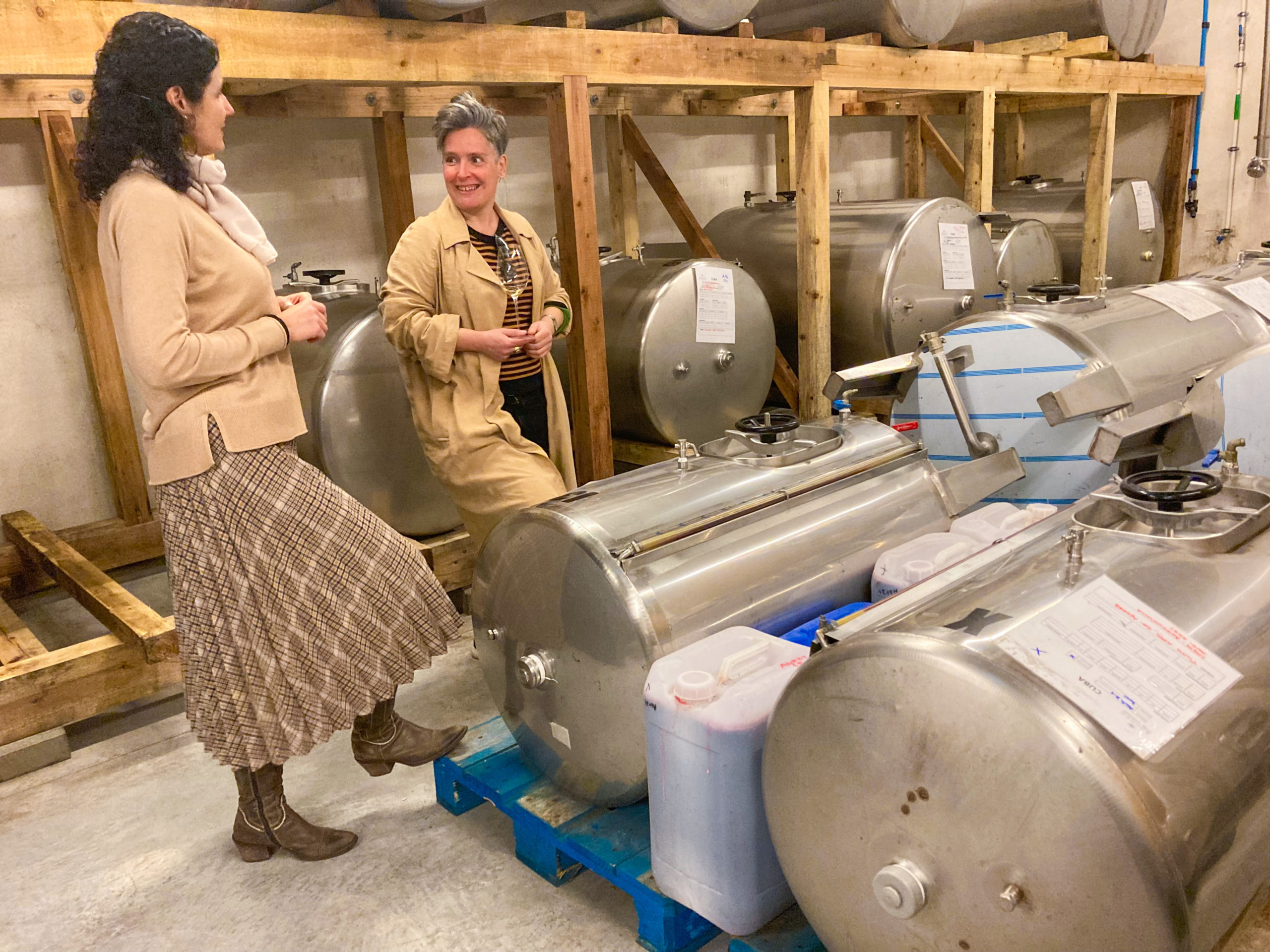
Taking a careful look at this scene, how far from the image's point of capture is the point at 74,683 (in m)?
2.93

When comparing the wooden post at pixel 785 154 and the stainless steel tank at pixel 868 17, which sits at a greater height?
the stainless steel tank at pixel 868 17

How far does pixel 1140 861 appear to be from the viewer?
4.00 feet

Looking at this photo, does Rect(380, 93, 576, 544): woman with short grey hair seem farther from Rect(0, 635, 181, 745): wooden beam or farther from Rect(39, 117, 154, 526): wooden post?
Rect(39, 117, 154, 526): wooden post

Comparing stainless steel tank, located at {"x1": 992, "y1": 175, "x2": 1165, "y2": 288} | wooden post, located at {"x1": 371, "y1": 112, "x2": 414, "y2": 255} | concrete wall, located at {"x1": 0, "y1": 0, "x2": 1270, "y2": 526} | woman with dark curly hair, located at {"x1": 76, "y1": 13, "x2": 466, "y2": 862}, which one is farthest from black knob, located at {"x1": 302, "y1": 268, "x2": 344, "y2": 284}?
stainless steel tank, located at {"x1": 992, "y1": 175, "x2": 1165, "y2": 288}

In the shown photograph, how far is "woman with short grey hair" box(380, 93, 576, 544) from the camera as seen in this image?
9.58 feet

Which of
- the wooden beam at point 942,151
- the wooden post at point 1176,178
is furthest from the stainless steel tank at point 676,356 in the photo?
the wooden post at point 1176,178

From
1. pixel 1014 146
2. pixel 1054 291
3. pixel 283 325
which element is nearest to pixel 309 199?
pixel 283 325

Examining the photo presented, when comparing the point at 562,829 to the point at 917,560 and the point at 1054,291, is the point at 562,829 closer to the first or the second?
the point at 917,560

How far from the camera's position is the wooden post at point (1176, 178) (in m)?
6.86

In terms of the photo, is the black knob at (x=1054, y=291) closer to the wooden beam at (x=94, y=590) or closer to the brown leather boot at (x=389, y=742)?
the brown leather boot at (x=389, y=742)

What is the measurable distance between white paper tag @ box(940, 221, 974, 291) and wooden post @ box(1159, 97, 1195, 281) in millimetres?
2949

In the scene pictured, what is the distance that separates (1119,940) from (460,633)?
1.67 meters

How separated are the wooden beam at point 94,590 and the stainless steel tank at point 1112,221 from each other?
17.7 ft

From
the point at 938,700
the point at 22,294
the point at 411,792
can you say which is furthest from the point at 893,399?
the point at 22,294
